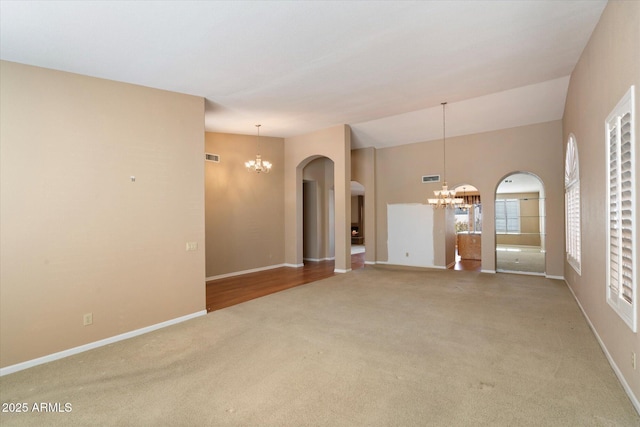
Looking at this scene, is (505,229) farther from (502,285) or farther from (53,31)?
(53,31)

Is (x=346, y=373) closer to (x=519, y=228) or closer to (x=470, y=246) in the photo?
(x=470, y=246)

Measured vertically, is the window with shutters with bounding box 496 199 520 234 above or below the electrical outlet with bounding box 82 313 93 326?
above

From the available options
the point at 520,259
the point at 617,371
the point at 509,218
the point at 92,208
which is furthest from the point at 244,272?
the point at 509,218

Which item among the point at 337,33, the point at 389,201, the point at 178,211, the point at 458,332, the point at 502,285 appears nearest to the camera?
the point at 337,33

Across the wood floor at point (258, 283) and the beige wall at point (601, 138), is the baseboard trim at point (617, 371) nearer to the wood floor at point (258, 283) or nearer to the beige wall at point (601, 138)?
the beige wall at point (601, 138)

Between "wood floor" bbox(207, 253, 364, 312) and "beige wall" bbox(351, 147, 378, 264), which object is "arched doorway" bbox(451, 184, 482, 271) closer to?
"beige wall" bbox(351, 147, 378, 264)

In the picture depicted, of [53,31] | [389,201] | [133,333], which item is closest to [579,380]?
[133,333]

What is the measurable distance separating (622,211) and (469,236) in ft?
25.8

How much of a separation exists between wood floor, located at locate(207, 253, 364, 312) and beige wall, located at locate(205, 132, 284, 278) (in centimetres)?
47

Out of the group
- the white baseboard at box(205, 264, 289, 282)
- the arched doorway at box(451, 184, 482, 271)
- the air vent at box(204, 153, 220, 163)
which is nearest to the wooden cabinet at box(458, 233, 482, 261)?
the arched doorway at box(451, 184, 482, 271)

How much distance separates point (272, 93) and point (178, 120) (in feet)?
4.94

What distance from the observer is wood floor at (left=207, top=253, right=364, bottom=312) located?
17.9 ft

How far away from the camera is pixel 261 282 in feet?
21.9

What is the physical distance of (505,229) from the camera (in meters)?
10.0
